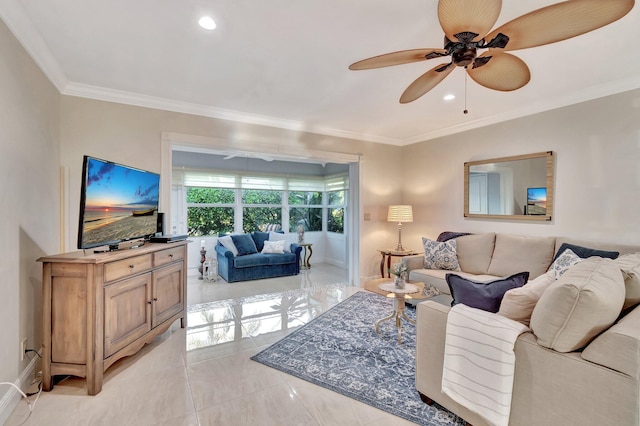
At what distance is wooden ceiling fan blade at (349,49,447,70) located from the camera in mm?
1749

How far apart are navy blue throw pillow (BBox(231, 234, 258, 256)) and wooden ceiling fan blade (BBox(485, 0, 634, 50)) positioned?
4.93m

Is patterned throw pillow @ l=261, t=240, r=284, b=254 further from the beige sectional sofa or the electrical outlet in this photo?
the beige sectional sofa

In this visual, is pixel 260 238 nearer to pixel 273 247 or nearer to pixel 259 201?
pixel 273 247

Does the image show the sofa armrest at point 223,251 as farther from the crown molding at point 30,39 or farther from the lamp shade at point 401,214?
the crown molding at point 30,39

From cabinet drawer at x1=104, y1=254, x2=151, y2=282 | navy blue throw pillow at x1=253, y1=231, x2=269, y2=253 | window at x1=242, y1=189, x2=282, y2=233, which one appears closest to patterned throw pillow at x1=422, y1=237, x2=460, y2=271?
navy blue throw pillow at x1=253, y1=231, x2=269, y2=253

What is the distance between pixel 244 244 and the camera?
5.67 meters

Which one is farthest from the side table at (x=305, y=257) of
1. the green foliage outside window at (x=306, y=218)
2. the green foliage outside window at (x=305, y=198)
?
the green foliage outside window at (x=305, y=198)

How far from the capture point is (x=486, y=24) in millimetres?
1505

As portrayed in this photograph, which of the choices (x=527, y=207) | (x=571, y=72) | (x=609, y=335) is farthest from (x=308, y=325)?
(x=571, y=72)

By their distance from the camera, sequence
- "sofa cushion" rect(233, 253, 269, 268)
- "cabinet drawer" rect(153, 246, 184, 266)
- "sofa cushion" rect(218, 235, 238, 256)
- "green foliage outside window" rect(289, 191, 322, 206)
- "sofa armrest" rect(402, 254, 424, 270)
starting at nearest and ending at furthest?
1. "cabinet drawer" rect(153, 246, 184, 266)
2. "sofa armrest" rect(402, 254, 424, 270)
3. "sofa cushion" rect(233, 253, 269, 268)
4. "sofa cushion" rect(218, 235, 238, 256)
5. "green foliage outside window" rect(289, 191, 322, 206)

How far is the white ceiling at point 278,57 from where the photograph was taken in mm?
1887

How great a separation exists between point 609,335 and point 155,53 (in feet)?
11.0

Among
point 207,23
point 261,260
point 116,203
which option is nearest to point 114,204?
point 116,203

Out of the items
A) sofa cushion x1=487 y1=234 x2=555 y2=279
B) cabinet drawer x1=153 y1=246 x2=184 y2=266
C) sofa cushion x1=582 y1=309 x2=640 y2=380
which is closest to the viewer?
sofa cushion x1=582 y1=309 x2=640 y2=380
